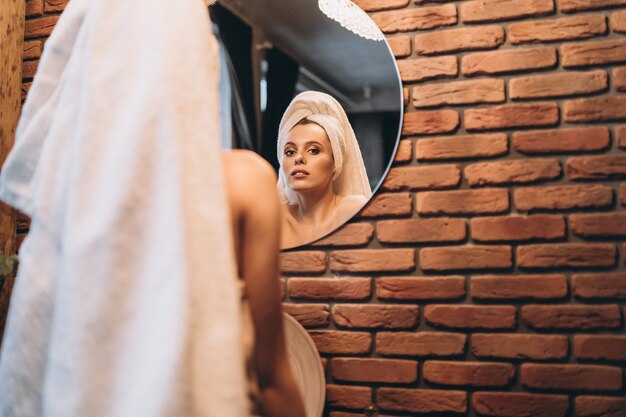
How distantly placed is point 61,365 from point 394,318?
130cm

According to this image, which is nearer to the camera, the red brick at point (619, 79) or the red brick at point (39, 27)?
the red brick at point (619, 79)

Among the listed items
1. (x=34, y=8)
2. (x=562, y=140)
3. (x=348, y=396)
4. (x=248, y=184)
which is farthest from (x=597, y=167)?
(x=34, y=8)

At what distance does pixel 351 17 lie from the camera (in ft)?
6.38

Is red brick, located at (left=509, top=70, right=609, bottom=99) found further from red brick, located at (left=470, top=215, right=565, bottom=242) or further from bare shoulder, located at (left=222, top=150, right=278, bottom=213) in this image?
bare shoulder, located at (left=222, top=150, right=278, bottom=213)

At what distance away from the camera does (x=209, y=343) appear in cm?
69

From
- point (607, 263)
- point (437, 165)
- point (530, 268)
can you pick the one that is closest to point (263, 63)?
point (437, 165)

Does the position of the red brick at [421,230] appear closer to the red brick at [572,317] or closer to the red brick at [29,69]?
the red brick at [572,317]

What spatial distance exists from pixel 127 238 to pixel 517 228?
1409mm

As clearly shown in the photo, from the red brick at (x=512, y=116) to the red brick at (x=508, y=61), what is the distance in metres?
0.13

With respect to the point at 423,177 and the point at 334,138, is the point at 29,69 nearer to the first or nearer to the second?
the point at 334,138

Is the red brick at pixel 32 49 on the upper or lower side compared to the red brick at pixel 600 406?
upper

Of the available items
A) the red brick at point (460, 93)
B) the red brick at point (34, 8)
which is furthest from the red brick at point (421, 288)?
the red brick at point (34, 8)

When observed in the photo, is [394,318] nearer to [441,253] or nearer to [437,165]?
[441,253]

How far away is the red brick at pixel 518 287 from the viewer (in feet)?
5.61
